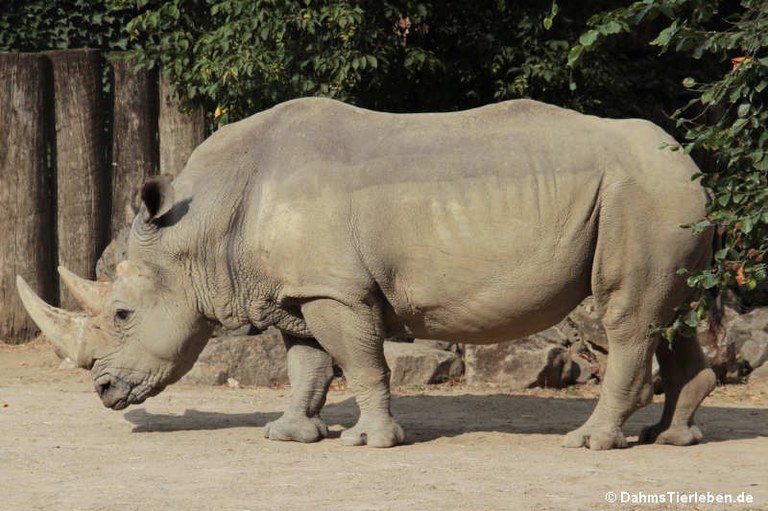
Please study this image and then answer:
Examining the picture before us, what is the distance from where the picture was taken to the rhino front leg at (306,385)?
29.4 ft

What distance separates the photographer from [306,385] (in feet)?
29.8

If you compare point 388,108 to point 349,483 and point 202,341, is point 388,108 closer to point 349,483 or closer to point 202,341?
point 202,341

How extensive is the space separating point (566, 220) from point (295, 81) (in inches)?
180

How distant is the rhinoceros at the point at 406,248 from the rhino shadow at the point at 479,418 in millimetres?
656

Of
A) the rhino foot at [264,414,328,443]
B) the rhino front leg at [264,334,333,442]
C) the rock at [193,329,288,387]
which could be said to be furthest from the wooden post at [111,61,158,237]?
the rhino foot at [264,414,328,443]

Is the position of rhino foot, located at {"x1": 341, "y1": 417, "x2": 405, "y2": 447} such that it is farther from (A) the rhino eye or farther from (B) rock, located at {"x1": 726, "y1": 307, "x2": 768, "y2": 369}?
(B) rock, located at {"x1": 726, "y1": 307, "x2": 768, "y2": 369}

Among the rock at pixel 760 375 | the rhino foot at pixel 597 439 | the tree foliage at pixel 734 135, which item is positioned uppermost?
the tree foliage at pixel 734 135

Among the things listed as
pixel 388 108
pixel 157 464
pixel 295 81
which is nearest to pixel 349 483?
pixel 157 464

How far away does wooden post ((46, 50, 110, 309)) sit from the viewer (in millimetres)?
13758

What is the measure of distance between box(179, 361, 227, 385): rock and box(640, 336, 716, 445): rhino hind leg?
408 centimetres

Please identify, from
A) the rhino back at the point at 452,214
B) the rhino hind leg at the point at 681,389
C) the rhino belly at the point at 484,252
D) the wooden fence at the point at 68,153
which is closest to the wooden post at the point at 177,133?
the wooden fence at the point at 68,153

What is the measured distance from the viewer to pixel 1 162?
1373 cm

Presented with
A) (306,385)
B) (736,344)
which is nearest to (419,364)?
A: (306,385)

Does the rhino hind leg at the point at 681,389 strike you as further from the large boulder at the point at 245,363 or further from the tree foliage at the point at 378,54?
the tree foliage at the point at 378,54
